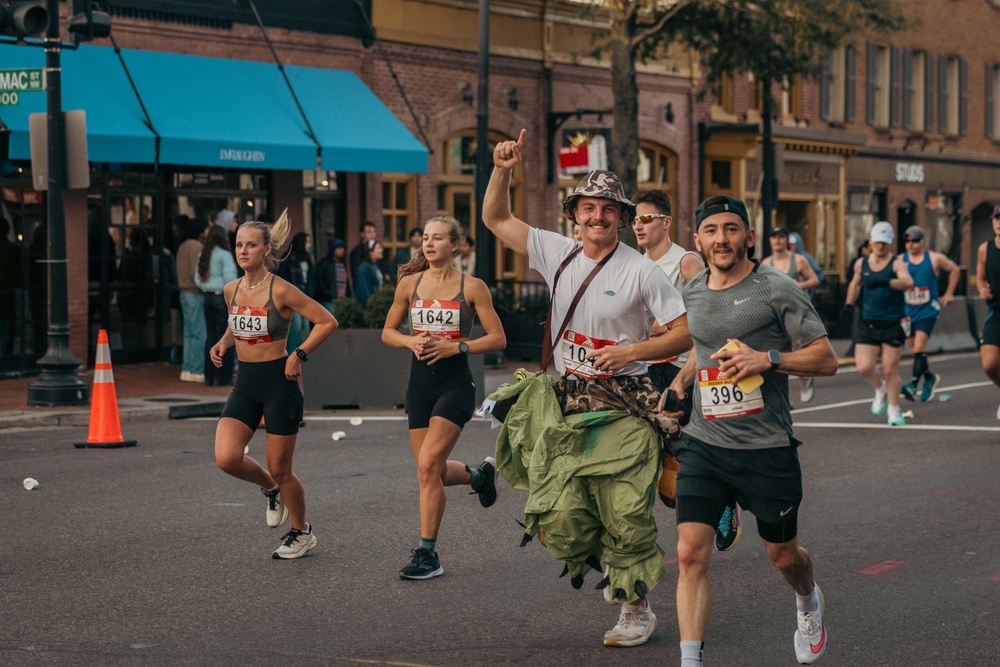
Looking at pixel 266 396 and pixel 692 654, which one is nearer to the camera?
pixel 692 654

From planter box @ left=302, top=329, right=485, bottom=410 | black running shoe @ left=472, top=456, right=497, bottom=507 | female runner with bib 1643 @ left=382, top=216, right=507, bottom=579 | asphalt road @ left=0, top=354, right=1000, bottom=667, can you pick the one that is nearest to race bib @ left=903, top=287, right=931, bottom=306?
asphalt road @ left=0, top=354, right=1000, bottom=667

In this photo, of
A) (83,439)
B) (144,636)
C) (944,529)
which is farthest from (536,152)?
(144,636)

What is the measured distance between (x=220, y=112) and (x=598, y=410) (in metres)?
14.6

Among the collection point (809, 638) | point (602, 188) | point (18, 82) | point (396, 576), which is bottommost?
point (396, 576)

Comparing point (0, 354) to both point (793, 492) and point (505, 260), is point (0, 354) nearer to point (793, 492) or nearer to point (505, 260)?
point (505, 260)

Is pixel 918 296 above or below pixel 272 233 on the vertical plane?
below

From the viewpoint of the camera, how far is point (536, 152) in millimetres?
26969

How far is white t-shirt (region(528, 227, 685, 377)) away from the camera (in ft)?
21.3

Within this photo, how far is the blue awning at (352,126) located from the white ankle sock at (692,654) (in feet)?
52.7

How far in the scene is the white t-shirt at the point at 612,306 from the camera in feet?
21.3

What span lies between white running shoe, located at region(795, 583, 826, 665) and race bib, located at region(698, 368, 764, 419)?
2.89ft

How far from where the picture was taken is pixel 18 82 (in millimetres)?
15320

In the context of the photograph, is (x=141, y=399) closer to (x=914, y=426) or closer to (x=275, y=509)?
(x=914, y=426)

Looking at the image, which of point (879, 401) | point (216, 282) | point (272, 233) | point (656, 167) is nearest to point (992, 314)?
point (879, 401)
